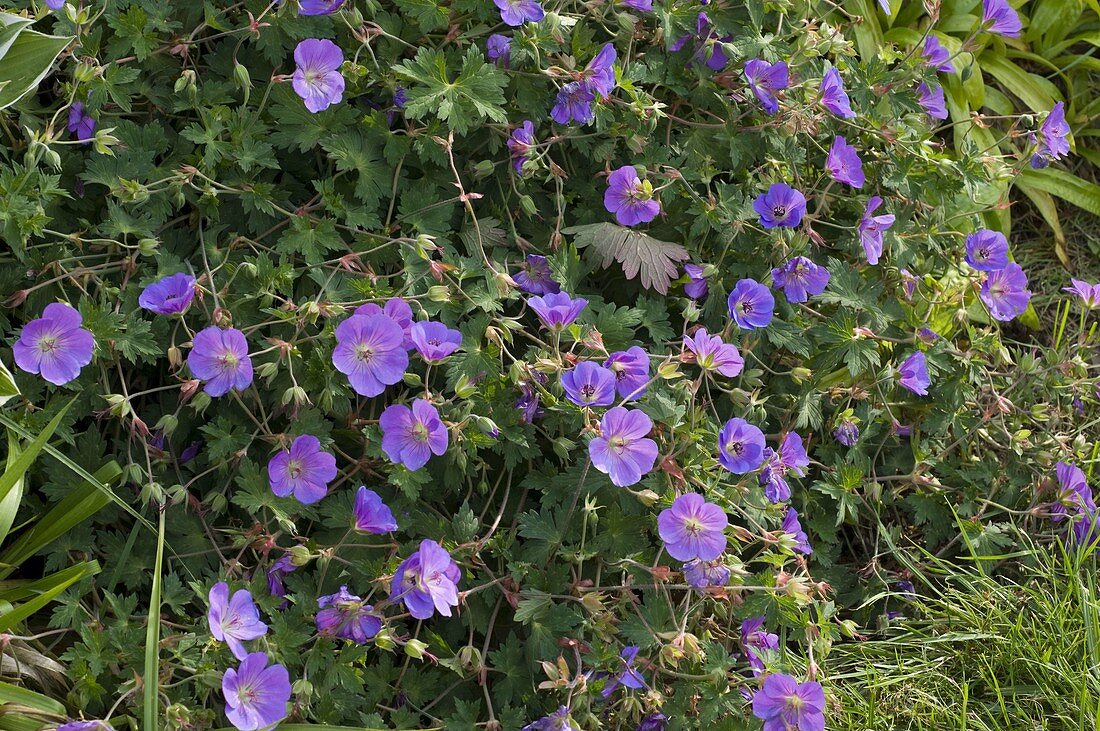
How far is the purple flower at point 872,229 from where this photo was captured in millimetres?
2057

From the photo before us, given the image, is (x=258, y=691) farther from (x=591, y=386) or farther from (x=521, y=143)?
(x=521, y=143)

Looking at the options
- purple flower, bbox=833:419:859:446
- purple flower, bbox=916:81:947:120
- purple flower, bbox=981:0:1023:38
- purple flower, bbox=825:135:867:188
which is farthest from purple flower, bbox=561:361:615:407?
purple flower, bbox=981:0:1023:38

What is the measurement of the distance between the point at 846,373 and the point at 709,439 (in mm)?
580

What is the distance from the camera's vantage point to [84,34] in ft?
5.76

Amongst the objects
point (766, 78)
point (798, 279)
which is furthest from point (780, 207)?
point (766, 78)

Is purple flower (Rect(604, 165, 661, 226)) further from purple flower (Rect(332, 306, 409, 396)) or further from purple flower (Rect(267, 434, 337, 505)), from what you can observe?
purple flower (Rect(267, 434, 337, 505))


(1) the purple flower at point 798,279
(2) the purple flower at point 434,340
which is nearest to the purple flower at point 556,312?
(2) the purple flower at point 434,340

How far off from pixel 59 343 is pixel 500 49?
87 centimetres

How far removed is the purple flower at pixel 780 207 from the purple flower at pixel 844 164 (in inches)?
6.6

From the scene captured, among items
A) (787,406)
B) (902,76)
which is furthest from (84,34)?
(902,76)

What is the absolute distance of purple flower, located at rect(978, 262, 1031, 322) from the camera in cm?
223

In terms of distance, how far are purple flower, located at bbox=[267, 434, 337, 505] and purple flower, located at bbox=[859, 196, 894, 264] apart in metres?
1.11

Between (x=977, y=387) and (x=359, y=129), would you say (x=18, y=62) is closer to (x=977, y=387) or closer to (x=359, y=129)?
(x=359, y=129)

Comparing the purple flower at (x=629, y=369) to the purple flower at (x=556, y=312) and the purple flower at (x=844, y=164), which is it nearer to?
the purple flower at (x=556, y=312)
